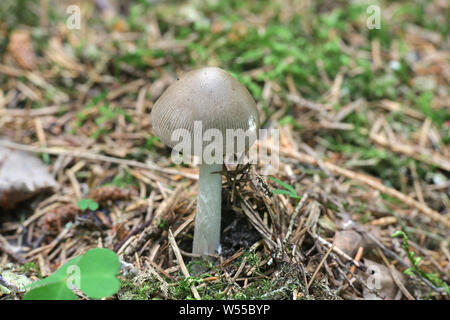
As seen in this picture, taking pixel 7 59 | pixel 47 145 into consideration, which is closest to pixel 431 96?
pixel 47 145

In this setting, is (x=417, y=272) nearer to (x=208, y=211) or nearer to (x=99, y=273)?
(x=208, y=211)

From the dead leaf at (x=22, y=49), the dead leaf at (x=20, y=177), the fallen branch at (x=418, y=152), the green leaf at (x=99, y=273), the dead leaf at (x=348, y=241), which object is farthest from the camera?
the dead leaf at (x=22, y=49)

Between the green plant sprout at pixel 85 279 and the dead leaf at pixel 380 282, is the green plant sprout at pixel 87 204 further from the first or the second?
the dead leaf at pixel 380 282

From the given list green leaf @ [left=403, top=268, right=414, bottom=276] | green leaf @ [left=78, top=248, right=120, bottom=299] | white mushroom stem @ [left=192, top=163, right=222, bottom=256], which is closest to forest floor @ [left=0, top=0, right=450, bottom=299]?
green leaf @ [left=403, top=268, right=414, bottom=276]

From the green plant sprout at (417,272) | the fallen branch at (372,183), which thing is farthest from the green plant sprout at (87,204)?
the green plant sprout at (417,272)

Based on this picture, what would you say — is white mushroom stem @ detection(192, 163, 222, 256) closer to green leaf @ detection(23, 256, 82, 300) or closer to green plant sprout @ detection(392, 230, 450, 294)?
green leaf @ detection(23, 256, 82, 300)
